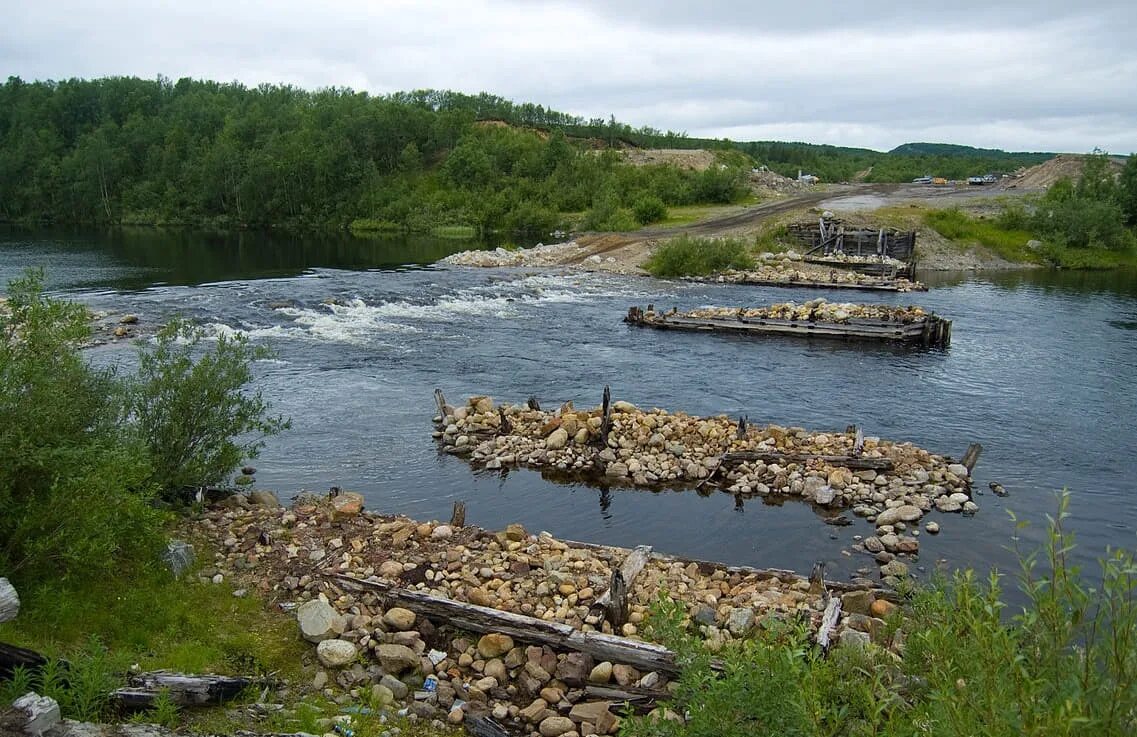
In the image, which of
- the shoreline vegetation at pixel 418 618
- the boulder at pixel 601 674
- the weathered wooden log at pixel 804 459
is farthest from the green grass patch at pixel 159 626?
the weathered wooden log at pixel 804 459

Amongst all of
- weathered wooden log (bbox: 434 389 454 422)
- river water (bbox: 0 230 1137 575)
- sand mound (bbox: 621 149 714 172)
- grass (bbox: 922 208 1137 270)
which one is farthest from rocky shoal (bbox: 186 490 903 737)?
sand mound (bbox: 621 149 714 172)

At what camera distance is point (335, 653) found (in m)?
10.1

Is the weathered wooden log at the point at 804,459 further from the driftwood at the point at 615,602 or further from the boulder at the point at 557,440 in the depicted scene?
the driftwood at the point at 615,602

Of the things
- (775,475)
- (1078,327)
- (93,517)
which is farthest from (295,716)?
(1078,327)

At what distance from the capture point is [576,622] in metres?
11.1

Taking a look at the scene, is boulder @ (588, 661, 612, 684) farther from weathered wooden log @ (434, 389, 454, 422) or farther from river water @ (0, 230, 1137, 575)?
weathered wooden log @ (434, 389, 454, 422)

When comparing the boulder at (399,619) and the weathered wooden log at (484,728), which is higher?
the boulder at (399,619)

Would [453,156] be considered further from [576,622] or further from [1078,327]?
[576,622]

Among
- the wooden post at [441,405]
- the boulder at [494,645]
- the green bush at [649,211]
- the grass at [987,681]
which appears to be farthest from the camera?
the green bush at [649,211]

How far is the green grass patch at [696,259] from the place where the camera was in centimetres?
5138

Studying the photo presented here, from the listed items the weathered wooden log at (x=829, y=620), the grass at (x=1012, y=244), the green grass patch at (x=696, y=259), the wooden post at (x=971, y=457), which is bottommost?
the weathered wooden log at (x=829, y=620)

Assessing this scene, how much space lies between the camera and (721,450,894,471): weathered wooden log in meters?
18.5

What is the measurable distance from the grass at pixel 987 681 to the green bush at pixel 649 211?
67841 mm

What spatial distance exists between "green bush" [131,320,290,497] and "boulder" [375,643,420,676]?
583 centimetres
